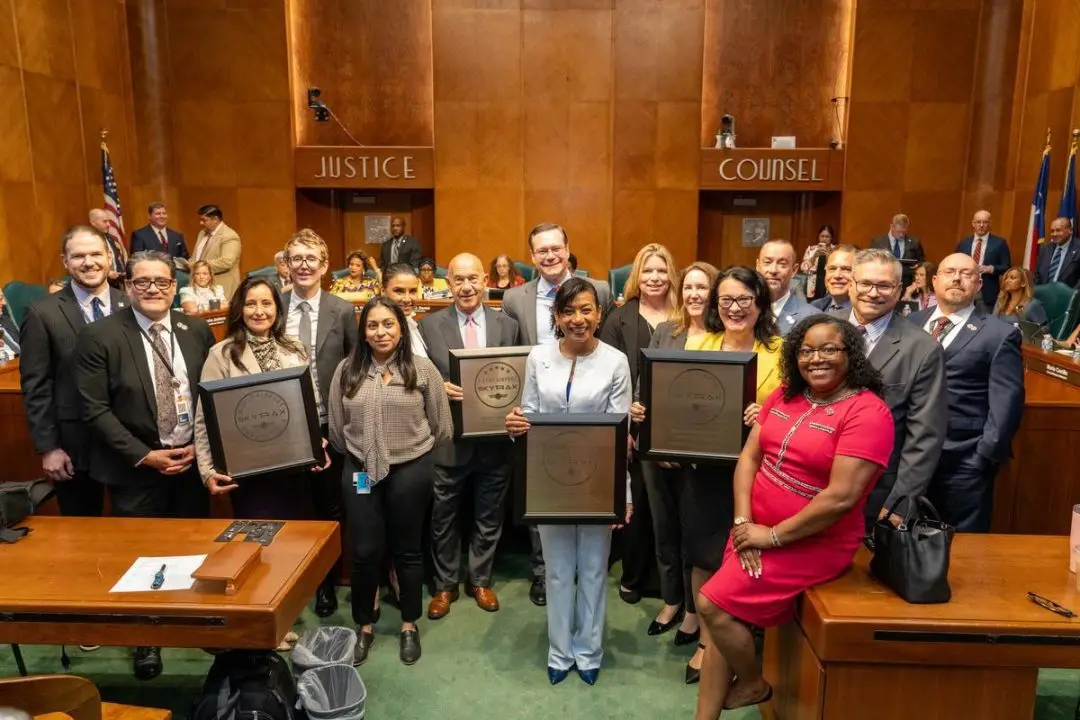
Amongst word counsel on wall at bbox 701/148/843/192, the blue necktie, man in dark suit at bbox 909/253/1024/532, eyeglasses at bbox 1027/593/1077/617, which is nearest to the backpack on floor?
eyeglasses at bbox 1027/593/1077/617

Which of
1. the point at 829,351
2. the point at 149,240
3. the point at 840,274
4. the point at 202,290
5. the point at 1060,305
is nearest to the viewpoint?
the point at 829,351

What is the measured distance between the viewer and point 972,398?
10.7ft

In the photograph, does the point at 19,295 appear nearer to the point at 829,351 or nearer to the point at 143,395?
the point at 143,395

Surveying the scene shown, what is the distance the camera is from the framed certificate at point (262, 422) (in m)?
3.00

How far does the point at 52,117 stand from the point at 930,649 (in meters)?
10.1

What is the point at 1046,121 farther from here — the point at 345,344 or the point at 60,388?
the point at 60,388

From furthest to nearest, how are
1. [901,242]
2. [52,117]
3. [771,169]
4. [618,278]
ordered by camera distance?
[771,169], [618,278], [901,242], [52,117]

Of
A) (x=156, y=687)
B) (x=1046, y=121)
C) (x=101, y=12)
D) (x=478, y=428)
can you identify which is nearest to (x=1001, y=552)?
(x=478, y=428)

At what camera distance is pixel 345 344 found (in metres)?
3.74

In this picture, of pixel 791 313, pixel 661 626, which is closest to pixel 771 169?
pixel 791 313

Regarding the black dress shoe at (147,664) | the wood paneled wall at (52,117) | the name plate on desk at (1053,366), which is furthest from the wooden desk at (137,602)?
the wood paneled wall at (52,117)

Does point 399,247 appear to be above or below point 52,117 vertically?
→ below

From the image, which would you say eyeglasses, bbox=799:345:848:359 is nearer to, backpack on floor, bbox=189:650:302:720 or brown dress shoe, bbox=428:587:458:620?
backpack on floor, bbox=189:650:302:720

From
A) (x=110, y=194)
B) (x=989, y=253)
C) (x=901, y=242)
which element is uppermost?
(x=110, y=194)
